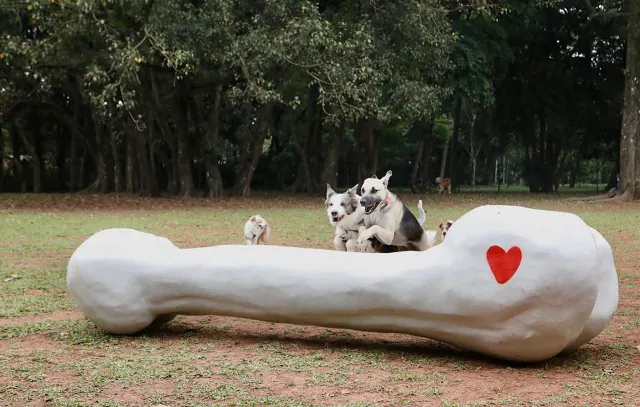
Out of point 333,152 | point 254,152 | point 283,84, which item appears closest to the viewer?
point 283,84

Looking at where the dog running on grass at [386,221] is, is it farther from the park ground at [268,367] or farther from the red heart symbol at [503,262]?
the red heart symbol at [503,262]

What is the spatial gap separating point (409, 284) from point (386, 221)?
222cm

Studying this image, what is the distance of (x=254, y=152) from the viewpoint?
27766mm

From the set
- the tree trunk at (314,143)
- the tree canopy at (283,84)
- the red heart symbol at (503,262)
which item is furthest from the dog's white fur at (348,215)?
the tree trunk at (314,143)

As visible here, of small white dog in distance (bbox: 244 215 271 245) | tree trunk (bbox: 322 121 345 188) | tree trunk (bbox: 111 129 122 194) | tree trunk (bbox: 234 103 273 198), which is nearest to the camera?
small white dog in distance (bbox: 244 215 271 245)

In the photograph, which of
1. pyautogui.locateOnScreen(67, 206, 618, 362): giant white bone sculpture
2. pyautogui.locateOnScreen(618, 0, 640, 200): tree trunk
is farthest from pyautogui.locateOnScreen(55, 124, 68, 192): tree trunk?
pyautogui.locateOnScreen(67, 206, 618, 362): giant white bone sculpture

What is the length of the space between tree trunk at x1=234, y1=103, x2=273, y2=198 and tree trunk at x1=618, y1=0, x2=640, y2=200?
1250 cm

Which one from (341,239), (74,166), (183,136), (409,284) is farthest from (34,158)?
(409,284)

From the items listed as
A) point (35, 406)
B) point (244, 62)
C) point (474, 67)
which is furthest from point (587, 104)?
point (35, 406)

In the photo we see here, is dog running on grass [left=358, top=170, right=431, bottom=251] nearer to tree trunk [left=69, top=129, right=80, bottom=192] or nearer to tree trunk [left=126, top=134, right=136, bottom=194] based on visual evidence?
tree trunk [left=126, top=134, right=136, bottom=194]

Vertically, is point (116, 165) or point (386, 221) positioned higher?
point (116, 165)

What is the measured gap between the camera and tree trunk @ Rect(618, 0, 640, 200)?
24.5 metres

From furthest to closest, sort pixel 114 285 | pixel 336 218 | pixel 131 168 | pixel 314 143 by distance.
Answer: pixel 314 143 → pixel 131 168 → pixel 336 218 → pixel 114 285

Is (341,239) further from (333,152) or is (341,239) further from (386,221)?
(333,152)
